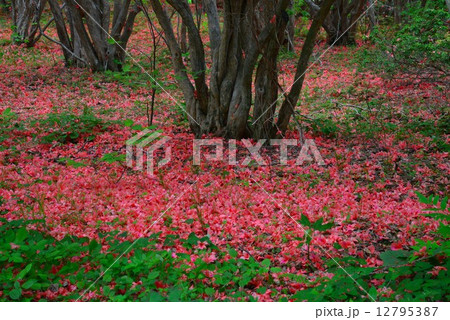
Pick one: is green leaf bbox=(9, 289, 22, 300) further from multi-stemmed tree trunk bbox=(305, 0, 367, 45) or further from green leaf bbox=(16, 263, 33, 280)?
multi-stemmed tree trunk bbox=(305, 0, 367, 45)

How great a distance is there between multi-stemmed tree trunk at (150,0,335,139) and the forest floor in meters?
0.53

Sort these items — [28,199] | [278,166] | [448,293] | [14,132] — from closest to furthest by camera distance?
[448,293] → [28,199] → [278,166] → [14,132]

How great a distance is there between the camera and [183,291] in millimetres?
3219

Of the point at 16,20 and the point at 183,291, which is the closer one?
the point at 183,291

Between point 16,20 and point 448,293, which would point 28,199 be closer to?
point 448,293

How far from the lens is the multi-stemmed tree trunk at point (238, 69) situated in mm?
6312

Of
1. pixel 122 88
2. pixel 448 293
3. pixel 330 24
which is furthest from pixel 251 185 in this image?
pixel 330 24

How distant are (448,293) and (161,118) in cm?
644

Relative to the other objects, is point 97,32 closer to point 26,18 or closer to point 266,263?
point 26,18

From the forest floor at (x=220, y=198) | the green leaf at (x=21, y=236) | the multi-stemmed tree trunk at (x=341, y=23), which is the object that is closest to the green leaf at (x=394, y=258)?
the forest floor at (x=220, y=198)

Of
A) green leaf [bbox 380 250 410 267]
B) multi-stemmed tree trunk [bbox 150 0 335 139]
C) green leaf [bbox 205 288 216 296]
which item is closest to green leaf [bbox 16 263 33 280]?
green leaf [bbox 205 288 216 296]

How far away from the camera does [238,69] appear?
687 cm

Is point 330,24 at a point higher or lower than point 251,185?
higher

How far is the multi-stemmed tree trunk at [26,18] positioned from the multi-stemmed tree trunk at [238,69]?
8917 millimetres
